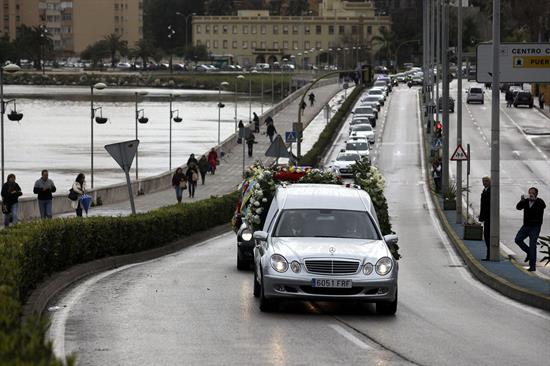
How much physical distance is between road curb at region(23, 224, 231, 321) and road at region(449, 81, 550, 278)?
727cm

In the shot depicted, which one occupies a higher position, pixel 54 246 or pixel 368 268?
pixel 368 268

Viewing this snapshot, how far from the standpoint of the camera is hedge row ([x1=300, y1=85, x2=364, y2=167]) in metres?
68.1

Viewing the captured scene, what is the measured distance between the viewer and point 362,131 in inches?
3351

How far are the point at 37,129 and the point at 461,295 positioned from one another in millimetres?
132177

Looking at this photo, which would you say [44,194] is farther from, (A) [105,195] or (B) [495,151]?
(A) [105,195]

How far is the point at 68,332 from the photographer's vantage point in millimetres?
14000

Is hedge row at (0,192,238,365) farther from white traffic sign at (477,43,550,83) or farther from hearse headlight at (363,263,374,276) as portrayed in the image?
white traffic sign at (477,43,550,83)

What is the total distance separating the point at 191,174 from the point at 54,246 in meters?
33.0

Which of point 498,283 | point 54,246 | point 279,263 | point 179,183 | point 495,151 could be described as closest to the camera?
point 279,263

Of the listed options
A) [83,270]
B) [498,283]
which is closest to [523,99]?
[498,283]

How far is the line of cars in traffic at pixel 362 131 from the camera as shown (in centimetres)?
6565

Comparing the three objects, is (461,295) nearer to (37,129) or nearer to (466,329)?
(466,329)

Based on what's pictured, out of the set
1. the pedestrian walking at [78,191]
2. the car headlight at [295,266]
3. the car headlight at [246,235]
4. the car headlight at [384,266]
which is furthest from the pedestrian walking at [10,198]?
→ the car headlight at [384,266]

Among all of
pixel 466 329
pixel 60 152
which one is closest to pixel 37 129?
pixel 60 152
